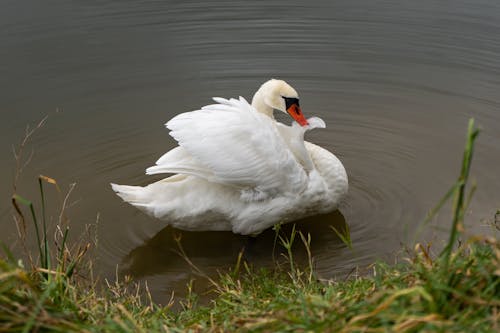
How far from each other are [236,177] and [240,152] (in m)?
0.18

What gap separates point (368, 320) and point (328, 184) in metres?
2.72

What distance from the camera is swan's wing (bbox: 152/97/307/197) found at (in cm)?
470

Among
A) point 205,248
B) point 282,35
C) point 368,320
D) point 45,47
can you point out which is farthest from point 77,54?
point 368,320

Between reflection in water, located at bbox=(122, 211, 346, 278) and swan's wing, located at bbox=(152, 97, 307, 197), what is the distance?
0.55 meters

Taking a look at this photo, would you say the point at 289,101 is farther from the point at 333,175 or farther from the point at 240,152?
the point at 240,152

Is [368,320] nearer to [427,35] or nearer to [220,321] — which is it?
[220,321]

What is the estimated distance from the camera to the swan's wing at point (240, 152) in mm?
4699

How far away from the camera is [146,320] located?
333cm

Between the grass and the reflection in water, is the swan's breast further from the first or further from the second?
the grass

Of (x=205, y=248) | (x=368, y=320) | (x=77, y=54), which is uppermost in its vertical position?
(x=77, y=54)

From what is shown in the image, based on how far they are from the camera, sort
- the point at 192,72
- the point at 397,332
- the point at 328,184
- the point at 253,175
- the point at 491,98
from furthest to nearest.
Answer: the point at 192,72 → the point at 491,98 → the point at 328,184 → the point at 253,175 → the point at 397,332

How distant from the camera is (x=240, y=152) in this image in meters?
4.70

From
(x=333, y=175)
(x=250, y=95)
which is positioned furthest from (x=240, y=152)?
(x=250, y=95)

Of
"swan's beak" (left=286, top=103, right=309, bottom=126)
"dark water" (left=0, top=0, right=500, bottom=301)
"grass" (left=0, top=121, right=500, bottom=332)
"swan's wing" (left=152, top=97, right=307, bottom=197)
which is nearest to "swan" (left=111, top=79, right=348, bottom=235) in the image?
"swan's wing" (left=152, top=97, right=307, bottom=197)
